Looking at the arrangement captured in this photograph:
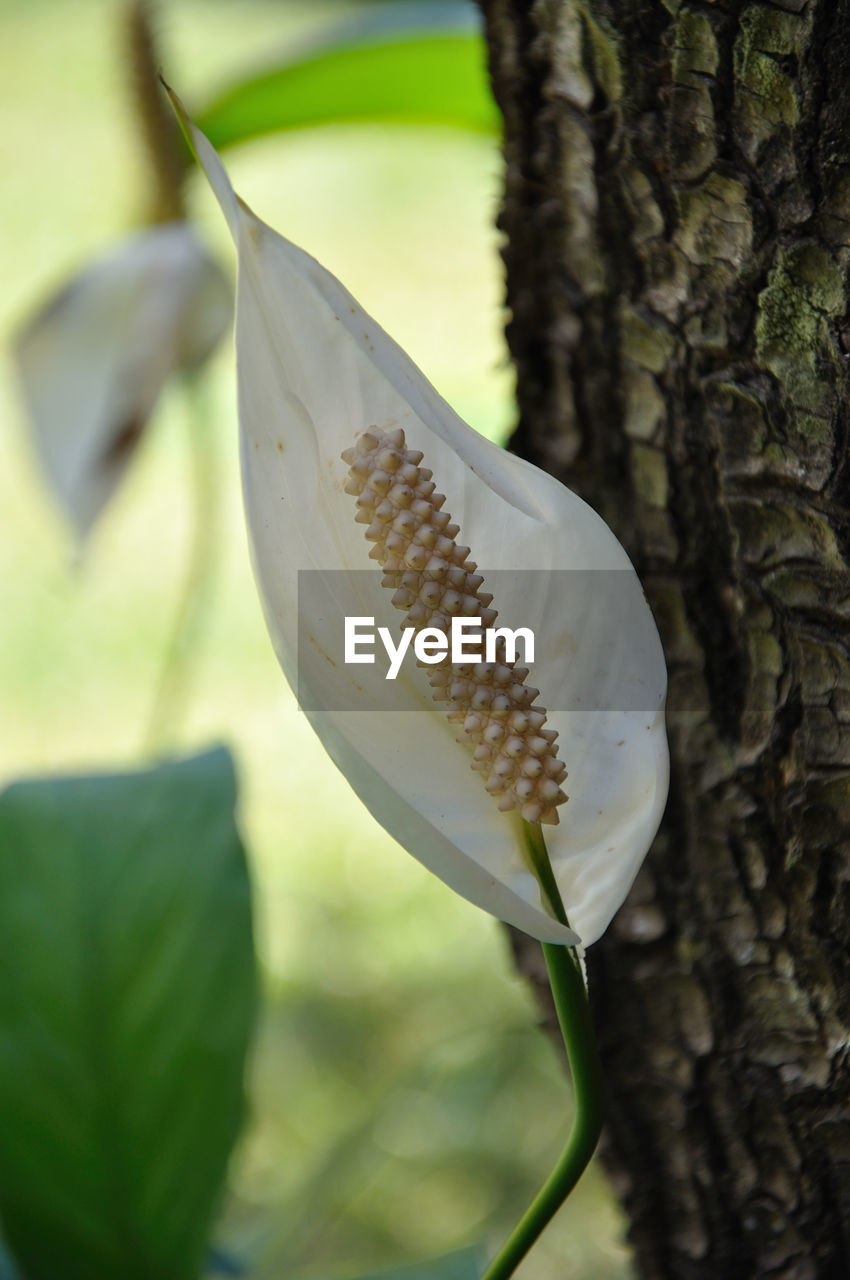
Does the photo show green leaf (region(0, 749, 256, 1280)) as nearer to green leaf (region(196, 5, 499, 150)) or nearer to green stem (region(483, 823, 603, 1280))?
green stem (region(483, 823, 603, 1280))

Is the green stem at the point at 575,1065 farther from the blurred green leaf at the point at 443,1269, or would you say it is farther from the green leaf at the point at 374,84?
the green leaf at the point at 374,84

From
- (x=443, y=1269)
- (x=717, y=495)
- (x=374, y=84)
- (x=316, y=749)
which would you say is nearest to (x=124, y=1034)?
(x=443, y=1269)

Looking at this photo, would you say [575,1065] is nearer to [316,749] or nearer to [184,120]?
[184,120]

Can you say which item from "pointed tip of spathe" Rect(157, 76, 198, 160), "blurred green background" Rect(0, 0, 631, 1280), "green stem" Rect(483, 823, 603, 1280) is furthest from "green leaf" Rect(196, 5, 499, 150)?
"green stem" Rect(483, 823, 603, 1280)

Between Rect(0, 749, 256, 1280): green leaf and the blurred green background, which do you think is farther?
the blurred green background

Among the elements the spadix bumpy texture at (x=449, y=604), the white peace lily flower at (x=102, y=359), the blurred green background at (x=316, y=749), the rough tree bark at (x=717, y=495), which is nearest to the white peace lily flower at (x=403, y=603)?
the spadix bumpy texture at (x=449, y=604)
